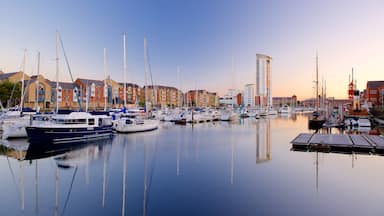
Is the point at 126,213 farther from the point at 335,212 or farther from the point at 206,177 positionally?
the point at 335,212

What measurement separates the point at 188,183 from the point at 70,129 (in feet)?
45.9

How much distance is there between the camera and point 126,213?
696 cm

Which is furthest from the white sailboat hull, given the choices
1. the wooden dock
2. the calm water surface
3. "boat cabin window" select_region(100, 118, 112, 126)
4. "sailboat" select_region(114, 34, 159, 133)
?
the wooden dock

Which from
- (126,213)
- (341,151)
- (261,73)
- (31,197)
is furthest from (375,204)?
(261,73)

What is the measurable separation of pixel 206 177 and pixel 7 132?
69.5ft

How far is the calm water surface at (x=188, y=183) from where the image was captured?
7.36 metres

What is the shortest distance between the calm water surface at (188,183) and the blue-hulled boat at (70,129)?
2.23 meters

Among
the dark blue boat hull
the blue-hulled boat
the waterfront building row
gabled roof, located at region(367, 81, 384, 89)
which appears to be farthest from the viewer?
gabled roof, located at region(367, 81, 384, 89)

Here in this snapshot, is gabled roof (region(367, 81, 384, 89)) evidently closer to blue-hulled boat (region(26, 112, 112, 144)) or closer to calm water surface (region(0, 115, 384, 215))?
calm water surface (region(0, 115, 384, 215))

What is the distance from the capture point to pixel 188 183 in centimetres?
995

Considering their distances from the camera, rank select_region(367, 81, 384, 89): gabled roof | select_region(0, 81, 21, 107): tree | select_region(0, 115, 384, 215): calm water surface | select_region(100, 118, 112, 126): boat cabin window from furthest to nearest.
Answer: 1. select_region(367, 81, 384, 89): gabled roof
2. select_region(0, 81, 21, 107): tree
3. select_region(100, 118, 112, 126): boat cabin window
4. select_region(0, 115, 384, 215): calm water surface

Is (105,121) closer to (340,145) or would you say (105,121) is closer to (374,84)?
(340,145)

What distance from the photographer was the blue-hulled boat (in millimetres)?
18219

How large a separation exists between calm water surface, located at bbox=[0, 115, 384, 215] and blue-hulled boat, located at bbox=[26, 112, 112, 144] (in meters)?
2.23
